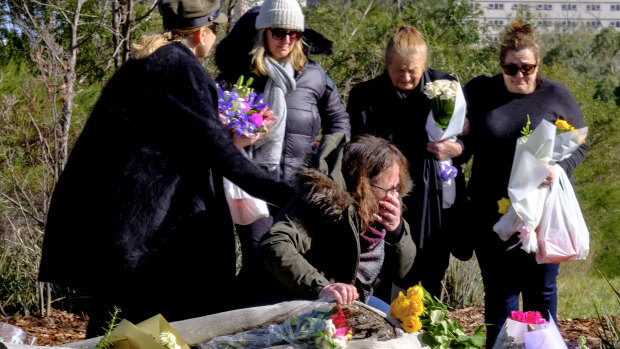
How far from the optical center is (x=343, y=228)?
290 cm

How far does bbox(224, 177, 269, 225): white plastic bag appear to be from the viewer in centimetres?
353

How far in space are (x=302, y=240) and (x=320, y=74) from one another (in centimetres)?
149

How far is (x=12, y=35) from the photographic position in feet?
24.6

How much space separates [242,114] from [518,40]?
1566mm

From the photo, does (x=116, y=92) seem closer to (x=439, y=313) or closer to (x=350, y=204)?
(x=350, y=204)

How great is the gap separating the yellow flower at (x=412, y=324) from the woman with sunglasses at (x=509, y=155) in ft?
5.67

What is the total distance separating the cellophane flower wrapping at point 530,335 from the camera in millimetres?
2705

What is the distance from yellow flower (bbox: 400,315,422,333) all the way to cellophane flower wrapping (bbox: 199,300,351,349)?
0.20m

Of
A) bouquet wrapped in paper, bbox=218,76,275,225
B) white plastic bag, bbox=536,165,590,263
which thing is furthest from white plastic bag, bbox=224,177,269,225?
white plastic bag, bbox=536,165,590,263

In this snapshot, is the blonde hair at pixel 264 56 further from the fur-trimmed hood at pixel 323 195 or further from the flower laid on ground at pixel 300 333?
the flower laid on ground at pixel 300 333

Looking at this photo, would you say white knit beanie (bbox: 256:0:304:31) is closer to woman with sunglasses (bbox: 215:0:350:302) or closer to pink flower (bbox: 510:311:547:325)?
woman with sunglasses (bbox: 215:0:350:302)

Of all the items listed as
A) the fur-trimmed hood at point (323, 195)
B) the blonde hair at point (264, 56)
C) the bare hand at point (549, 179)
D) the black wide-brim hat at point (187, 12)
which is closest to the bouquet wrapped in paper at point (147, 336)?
the fur-trimmed hood at point (323, 195)

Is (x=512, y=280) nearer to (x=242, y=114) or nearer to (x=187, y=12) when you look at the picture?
(x=242, y=114)

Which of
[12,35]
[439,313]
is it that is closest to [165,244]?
[439,313]
